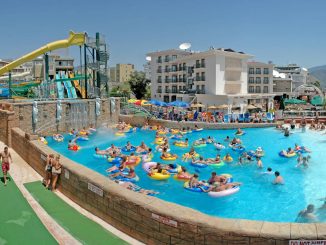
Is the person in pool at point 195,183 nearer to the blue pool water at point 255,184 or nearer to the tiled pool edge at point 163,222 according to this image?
the blue pool water at point 255,184

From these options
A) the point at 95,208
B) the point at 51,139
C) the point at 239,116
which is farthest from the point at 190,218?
the point at 239,116

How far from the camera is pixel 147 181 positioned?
15.9 meters

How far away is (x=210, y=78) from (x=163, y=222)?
4038cm

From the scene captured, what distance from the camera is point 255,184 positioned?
1584 cm

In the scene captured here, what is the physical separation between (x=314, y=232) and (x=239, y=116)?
30172 millimetres

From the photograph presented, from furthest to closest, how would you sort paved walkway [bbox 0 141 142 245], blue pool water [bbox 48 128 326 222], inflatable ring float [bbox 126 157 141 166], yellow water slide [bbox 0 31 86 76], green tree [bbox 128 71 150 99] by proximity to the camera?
green tree [bbox 128 71 150 99], yellow water slide [bbox 0 31 86 76], inflatable ring float [bbox 126 157 141 166], blue pool water [bbox 48 128 326 222], paved walkway [bbox 0 141 142 245]

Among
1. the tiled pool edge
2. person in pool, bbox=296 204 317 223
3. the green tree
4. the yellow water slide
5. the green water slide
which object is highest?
the yellow water slide

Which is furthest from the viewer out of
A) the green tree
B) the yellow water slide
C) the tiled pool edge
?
the green tree

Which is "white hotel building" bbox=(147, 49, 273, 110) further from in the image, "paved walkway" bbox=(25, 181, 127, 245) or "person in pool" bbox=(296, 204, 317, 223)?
"paved walkway" bbox=(25, 181, 127, 245)

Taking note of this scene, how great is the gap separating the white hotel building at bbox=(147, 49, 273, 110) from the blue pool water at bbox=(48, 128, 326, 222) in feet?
62.0

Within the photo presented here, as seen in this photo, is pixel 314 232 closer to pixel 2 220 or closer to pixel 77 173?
pixel 77 173

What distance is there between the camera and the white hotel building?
4481 cm

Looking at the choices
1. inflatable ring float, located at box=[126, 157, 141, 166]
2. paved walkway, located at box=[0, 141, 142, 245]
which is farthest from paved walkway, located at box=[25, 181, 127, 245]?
inflatable ring float, located at box=[126, 157, 141, 166]

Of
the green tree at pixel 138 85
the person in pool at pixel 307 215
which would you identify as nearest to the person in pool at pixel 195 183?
the person in pool at pixel 307 215
